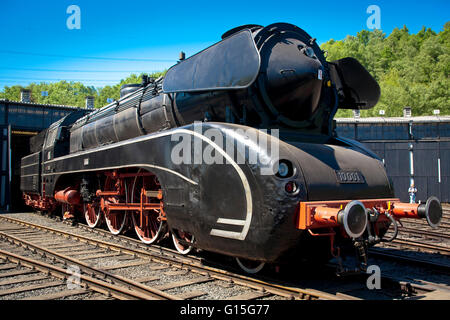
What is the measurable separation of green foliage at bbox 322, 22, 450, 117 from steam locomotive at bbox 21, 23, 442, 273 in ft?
124

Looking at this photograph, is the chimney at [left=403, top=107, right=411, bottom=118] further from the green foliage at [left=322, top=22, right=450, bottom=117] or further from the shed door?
the shed door

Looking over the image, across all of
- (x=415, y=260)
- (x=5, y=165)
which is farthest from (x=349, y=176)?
(x=5, y=165)

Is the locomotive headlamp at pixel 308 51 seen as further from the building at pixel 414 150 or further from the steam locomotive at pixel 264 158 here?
the building at pixel 414 150

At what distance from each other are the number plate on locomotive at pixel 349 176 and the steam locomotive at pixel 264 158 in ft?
0.06

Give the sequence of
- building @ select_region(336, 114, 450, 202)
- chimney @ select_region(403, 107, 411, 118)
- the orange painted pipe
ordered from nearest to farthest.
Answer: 1. the orange painted pipe
2. building @ select_region(336, 114, 450, 202)
3. chimney @ select_region(403, 107, 411, 118)

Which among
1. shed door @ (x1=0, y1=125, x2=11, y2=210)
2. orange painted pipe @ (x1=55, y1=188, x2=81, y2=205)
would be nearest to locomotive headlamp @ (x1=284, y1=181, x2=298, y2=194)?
orange painted pipe @ (x1=55, y1=188, x2=81, y2=205)

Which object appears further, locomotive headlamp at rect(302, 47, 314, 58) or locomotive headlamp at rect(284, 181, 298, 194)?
locomotive headlamp at rect(302, 47, 314, 58)

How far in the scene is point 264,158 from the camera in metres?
4.12

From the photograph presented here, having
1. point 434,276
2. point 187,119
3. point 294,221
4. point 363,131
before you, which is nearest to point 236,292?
point 294,221

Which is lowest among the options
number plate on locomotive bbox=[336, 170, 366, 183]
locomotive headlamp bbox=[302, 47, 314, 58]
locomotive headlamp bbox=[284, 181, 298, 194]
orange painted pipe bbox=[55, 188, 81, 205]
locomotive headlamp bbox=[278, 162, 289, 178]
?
orange painted pipe bbox=[55, 188, 81, 205]

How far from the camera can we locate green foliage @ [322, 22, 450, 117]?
39.0 meters

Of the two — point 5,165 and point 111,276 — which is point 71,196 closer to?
point 111,276

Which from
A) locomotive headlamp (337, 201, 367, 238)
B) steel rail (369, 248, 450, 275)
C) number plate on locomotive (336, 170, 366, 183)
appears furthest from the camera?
steel rail (369, 248, 450, 275)
